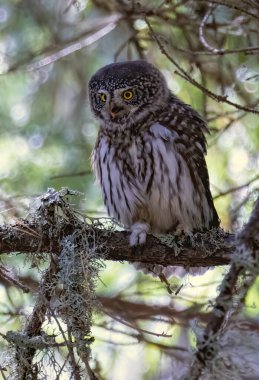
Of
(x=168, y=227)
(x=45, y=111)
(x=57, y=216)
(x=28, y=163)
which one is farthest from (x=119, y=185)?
(x=45, y=111)

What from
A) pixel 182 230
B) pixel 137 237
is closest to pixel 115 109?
pixel 182 230

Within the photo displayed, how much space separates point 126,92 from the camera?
4160 millimetres

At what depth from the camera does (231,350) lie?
2326 mm

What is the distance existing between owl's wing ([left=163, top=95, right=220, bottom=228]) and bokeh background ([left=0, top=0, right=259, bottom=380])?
199mm

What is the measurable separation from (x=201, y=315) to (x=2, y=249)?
148cm

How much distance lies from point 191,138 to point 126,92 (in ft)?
1.56

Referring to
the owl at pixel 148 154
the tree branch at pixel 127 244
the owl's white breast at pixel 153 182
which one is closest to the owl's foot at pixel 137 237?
the tree branch at pixel 127 244

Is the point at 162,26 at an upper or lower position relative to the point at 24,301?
upper

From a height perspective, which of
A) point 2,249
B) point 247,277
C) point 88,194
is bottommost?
point 247,277

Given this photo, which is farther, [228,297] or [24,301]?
[24,301]

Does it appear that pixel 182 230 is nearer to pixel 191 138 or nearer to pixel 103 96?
pixel 191 138

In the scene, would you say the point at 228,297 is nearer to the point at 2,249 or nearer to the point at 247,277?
the point at 247,277

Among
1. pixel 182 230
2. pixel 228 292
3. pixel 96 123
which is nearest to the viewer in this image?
pixel 228 292

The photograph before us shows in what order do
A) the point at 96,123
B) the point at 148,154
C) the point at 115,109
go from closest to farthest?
the point at 148,154 → the point at 115,109 → the point at 96,123
